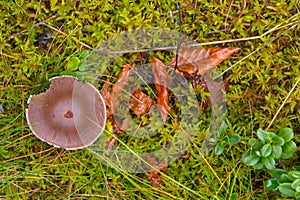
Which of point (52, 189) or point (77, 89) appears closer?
point (77, 89)

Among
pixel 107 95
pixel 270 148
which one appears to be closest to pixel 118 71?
pixel 107 95

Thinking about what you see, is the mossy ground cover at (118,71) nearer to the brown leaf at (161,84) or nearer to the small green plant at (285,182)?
the small green plant at (285,182)

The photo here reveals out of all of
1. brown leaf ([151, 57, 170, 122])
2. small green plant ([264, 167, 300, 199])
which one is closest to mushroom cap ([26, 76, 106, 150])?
brown leaf ([151, 57, 170, 122])

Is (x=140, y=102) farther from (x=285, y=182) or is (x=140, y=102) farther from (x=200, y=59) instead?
(x=285, y=182)

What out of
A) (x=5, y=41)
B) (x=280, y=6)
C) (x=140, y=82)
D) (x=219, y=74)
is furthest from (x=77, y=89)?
(x=280, y=6)

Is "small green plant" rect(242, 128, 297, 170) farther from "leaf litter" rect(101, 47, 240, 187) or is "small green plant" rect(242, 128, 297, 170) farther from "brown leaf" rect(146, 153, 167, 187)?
"brown leaf" rect(146, 153, 167, 187)

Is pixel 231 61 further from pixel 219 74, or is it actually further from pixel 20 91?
pixel 20 91

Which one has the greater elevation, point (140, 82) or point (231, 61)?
point (231, 61)

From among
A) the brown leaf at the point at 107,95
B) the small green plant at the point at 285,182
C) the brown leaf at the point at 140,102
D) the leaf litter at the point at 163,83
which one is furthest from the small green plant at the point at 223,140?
the brown leaf at the point at 107,95
